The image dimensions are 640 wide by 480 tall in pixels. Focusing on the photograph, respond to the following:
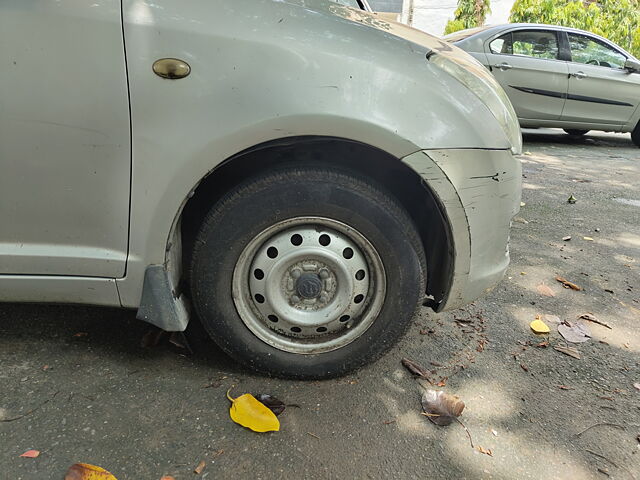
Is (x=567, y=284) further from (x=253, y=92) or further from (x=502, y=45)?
(x=502, y=45)

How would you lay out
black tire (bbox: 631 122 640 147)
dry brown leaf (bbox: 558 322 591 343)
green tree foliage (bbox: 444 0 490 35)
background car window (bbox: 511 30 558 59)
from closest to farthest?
dry brown leaf (bbox: 558 322 591 343) < background car window (bbox: 511 30 558 59) < black tire (bbox: 631 122 640 147) < green tree foliage (bbox: 444 0 490 35)

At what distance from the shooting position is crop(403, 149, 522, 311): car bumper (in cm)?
183

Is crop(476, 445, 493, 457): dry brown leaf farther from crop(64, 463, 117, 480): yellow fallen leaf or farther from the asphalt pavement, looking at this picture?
crop(64, 463, 117, 480): yellow fallen leaf

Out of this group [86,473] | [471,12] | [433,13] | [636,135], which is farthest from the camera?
[433,13]

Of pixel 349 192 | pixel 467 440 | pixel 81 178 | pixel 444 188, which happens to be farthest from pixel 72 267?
pixel 467 440

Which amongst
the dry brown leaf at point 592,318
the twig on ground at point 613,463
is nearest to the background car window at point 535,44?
the dry brown leaf at point 592,318

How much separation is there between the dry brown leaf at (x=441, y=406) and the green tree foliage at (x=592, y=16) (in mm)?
17390

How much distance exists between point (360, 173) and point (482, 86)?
594mm

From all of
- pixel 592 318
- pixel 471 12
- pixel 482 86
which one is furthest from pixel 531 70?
pixel 471 12

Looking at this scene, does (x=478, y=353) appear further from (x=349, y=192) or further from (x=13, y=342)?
(x=13, y=342)

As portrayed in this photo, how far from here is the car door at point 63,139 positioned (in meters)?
1.65

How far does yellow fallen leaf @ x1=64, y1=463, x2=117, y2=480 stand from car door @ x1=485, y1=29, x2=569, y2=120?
7.31 m

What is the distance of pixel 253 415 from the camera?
6.12ft

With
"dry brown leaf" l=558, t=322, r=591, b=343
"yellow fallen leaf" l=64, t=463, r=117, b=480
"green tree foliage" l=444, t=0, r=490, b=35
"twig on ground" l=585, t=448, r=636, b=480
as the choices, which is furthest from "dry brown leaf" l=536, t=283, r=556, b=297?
"green tree foliage" l=444, t=0, r=490, b=35
